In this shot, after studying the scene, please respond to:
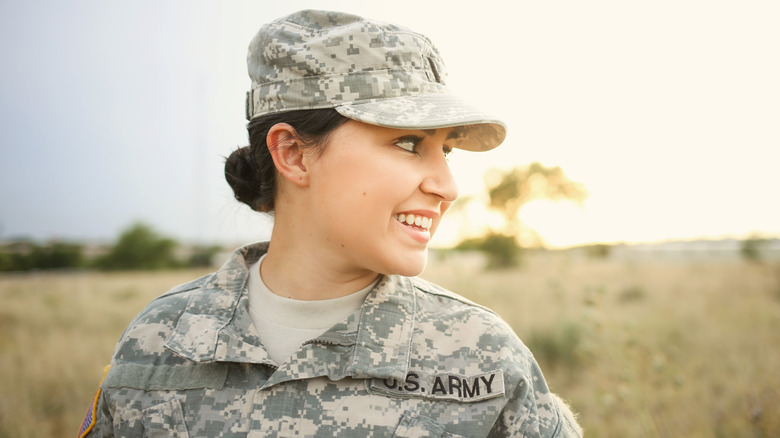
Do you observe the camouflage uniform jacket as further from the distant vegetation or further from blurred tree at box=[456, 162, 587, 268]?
the distant vegetation

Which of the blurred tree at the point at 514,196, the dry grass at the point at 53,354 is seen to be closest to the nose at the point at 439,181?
the dry grass at the point at 53,354

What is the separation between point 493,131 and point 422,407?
3.45ft

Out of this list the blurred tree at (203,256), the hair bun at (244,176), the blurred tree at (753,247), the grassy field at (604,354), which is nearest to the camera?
the hair bun at (244,176)

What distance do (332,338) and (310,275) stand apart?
0.29 metres

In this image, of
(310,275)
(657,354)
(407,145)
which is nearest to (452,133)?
(407,145)

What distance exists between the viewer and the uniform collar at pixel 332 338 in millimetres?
1552

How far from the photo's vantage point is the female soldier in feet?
4.91

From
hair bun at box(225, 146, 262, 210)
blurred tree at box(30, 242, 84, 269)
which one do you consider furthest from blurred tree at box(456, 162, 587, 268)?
blurred tree at box(30, 242, 84, 269)

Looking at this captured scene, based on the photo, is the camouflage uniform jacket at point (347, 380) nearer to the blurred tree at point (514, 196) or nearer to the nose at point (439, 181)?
the nose at point (439, 181)

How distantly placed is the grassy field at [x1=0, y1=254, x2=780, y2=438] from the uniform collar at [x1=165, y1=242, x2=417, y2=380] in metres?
1.71

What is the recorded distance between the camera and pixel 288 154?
5.61ft

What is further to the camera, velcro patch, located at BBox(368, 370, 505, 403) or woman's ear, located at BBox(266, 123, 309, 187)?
woman's ear, located at BBox(266, 123, 309, 187)

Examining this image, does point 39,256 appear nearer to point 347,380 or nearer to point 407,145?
point 347,380

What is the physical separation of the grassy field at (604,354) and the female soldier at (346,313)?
1614 millimetres
